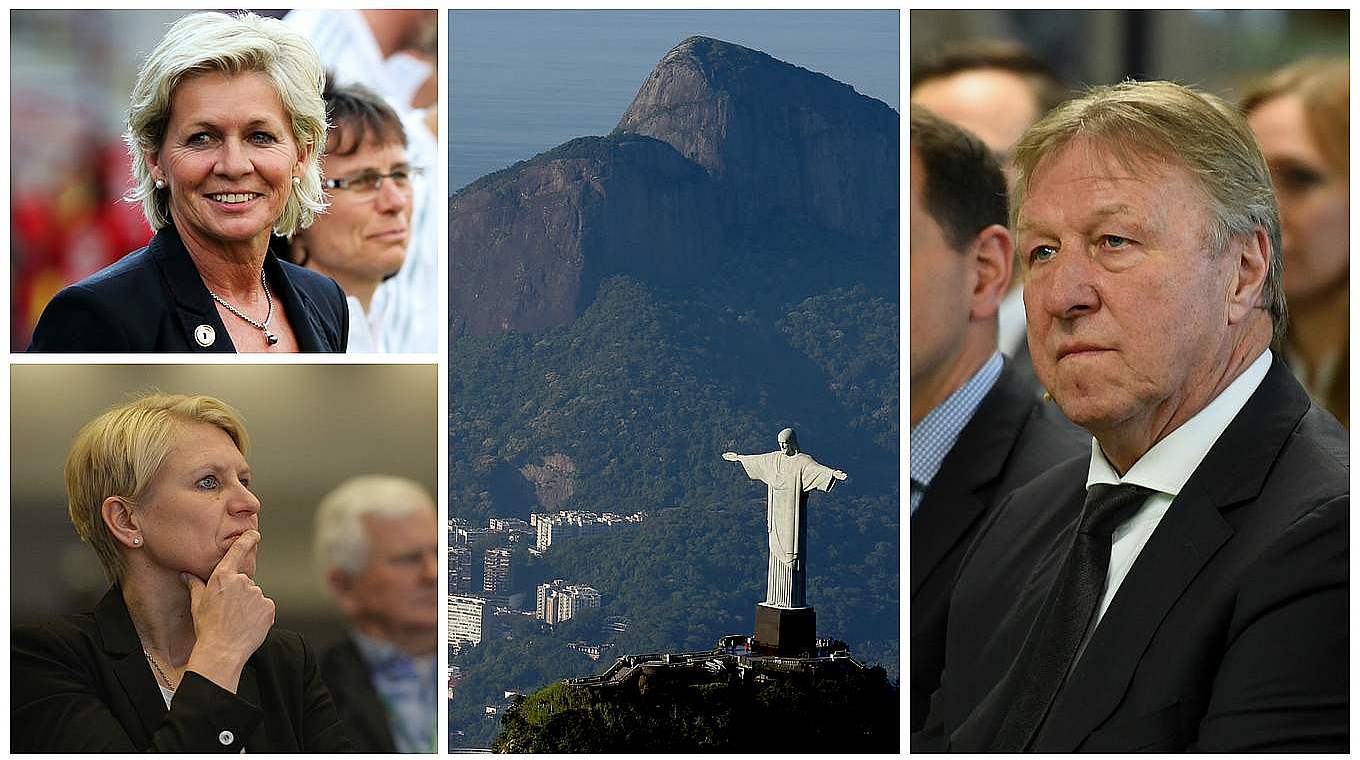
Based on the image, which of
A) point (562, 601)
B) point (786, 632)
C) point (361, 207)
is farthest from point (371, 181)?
point (786, 632)

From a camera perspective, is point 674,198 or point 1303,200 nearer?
point 1303,200

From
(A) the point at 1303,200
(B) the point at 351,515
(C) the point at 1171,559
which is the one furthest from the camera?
(B) the point at 351,515

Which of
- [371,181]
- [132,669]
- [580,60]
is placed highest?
[580,60]

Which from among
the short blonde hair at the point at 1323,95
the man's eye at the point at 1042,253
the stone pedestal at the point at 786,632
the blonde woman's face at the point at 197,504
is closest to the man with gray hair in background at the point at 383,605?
the blonde woman's face at the point at 197,504

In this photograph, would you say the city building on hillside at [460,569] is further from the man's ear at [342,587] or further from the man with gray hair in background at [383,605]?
the man's ear at [342,587]

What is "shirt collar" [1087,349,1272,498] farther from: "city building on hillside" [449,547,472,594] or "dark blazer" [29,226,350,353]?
"dark blazer" [29,226,350,353]

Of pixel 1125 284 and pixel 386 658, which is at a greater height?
pixel 1125 284

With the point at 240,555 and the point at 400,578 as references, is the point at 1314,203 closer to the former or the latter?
the point at 400,578

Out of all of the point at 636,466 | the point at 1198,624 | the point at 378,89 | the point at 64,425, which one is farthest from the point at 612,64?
the point at 1198,624
